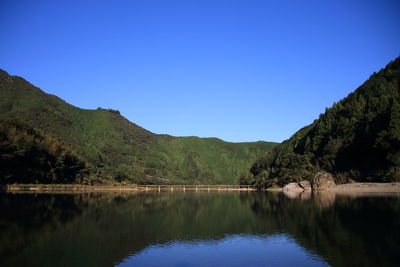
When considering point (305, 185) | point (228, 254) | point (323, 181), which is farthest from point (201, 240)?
point (305, 185)

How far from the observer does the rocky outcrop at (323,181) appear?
93438 mm

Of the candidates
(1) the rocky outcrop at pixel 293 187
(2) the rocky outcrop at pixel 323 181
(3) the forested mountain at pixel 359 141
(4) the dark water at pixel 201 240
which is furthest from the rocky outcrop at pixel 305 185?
(4) the dark water at pixel 201 240

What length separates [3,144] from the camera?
73.9m

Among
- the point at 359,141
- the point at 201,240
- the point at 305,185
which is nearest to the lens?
the point at 201,240

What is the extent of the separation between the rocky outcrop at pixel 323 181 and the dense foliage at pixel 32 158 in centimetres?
6594

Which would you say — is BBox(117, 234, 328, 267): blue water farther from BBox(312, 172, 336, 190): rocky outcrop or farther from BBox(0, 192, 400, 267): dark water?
BBox(312, 172, 336, 190): rocky outcrop

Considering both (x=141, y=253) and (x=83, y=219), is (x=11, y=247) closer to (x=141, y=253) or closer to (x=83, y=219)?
(x=141, y=253)

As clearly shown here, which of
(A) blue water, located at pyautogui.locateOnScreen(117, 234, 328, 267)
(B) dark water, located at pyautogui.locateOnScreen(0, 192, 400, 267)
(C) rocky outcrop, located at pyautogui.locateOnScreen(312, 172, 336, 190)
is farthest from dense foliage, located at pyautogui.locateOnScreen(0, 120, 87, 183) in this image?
(C) rocky outcrop, located at pyautogui.locateOnScreen(312, 172, 336, 190)

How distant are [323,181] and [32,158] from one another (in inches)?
2795

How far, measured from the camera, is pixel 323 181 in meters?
94.6

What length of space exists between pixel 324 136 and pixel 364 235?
87.2m

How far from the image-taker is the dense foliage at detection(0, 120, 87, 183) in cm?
7725

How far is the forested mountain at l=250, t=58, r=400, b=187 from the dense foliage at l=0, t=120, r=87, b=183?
6196 cm

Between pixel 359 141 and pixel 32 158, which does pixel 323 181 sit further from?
pixel 32 158
